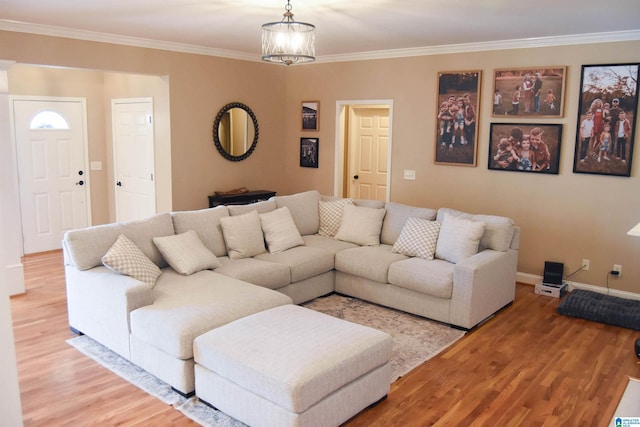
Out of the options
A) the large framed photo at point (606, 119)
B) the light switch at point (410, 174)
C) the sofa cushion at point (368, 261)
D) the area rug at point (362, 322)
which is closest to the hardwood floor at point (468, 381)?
the area rug at point (362, 322)

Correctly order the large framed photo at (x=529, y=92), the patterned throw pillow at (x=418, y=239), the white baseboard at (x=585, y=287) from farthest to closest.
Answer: the large framed photo at (x=529, y=92), the white baseboard at (x=585, y=287), the patterned throw pillow at (x=418, y=239)

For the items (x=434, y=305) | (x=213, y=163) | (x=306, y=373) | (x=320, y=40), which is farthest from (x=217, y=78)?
(x=306, y=373)

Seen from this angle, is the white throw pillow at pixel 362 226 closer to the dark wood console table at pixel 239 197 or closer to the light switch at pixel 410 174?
the light switch at pixel 410 174

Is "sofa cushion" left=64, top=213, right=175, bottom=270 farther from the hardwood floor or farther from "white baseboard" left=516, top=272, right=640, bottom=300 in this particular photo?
"white baseboard" left=516, top=272, right=640, bottom=300

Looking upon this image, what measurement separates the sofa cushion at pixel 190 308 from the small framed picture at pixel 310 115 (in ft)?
12.3

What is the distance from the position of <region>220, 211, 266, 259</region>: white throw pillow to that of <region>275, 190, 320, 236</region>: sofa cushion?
2.06 feet

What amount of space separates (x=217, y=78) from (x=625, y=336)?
5267 mm

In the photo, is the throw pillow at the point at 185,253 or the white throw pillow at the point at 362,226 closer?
the throw pillow at the point at 185,253

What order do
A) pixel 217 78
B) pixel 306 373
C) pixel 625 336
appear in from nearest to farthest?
pixel 306 373, pixel 625 336, pixel 217 78

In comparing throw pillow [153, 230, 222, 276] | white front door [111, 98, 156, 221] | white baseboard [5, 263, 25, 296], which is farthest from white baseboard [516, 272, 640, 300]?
white baseboard [5, 263, 25, 296]

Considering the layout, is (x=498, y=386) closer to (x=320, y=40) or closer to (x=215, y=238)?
(x=215, y=238)

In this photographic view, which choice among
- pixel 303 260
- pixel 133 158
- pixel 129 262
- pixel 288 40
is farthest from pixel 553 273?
pixel 133 158

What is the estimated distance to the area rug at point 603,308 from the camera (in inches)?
181

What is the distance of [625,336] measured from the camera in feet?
14.5
